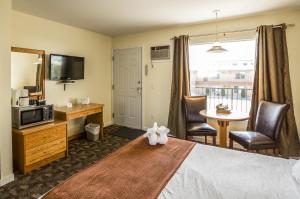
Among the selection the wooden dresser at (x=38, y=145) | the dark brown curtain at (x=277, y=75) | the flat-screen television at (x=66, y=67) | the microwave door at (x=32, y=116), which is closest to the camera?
the wooden dresser at (x=38, y=145)

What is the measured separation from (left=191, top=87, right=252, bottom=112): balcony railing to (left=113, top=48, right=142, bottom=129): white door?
1.41 m

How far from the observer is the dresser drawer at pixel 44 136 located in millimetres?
2620

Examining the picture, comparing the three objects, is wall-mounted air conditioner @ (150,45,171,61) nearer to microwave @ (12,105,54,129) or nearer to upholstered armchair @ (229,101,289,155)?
upholstered armchair @ (229,101,289,155)

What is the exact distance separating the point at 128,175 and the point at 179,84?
2.80 m

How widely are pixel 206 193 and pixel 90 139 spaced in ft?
10.8

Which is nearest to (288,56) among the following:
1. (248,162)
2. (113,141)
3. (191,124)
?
(191,124)

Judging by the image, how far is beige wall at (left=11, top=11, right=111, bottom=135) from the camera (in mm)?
3254

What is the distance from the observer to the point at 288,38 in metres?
3.16

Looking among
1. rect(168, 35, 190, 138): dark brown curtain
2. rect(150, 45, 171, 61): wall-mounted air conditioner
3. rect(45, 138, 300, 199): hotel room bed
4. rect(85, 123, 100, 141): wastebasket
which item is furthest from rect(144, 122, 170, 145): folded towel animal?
rect(150, 45, 171, 61): wall-mounted air conditioner

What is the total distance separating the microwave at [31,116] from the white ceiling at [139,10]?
1542 millimetres

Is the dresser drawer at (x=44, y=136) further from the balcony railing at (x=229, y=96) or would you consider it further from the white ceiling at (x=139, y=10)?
the balcony railing at (x=229, y=96)

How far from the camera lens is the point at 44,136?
2820mm

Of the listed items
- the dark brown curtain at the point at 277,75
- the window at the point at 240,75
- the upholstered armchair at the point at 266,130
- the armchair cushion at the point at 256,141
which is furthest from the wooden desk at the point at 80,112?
the dark brown curtain at the point at 277,75

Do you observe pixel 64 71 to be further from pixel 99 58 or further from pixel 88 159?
pixel 88 159
